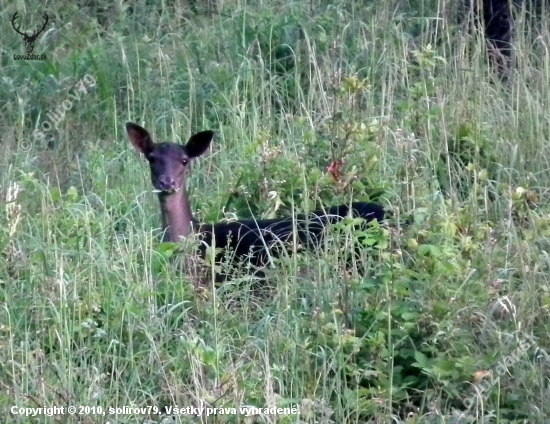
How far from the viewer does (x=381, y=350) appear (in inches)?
207

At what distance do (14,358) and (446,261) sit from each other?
1.89 m

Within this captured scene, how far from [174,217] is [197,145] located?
53cm

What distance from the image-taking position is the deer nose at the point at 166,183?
725 centimetres

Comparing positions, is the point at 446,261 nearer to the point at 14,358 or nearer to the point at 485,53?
the point at 14,358

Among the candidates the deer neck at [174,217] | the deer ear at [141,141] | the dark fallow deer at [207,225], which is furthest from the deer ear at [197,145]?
the deer neck at [174,217]

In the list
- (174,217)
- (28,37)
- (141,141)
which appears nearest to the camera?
(174,217)

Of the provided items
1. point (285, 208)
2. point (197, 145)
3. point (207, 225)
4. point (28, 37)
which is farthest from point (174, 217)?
point (28, 37)

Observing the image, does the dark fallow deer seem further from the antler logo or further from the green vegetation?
the antler logo

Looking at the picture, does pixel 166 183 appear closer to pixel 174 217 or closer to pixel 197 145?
pixel 174 217

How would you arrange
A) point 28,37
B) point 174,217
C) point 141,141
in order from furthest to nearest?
point 28,37 → point 141,141 → point 174,217

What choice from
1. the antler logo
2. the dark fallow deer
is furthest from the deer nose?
the antler logo

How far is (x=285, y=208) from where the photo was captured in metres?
7.30

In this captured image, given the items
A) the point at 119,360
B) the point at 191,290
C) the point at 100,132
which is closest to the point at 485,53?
the point at 100,132

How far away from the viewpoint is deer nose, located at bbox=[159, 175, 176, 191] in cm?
725
